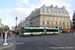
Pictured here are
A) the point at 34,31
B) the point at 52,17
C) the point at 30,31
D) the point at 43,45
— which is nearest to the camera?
the point at 43,45

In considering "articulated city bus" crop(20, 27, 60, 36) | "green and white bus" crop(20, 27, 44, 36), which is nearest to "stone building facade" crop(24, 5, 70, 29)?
"articulated city bus" crop(20, 27, 60, 36)

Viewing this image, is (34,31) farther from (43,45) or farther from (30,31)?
(43,45)

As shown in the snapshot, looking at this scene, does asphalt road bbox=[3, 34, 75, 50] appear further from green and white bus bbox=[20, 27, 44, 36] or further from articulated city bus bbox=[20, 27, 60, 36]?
articulated city bus bbox=[20, 27, 60, 36]

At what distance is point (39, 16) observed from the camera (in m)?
59.6

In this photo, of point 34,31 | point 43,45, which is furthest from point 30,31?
point 43,45

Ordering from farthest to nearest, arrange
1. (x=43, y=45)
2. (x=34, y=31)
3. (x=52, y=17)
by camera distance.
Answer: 1. (x=52, y=17)
2. (x=34, y=31)
3. (x=43, y=45)

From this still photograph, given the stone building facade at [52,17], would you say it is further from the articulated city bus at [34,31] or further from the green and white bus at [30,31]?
the green and white bus at [30,31]

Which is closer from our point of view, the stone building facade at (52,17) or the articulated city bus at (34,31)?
the articulated city bus at (34,31)

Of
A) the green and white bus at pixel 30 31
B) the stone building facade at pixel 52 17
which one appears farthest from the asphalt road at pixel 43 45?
the stone building facade at pixel 52 17

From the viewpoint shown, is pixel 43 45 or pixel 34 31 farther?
pixel 34 31

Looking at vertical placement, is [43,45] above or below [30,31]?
below

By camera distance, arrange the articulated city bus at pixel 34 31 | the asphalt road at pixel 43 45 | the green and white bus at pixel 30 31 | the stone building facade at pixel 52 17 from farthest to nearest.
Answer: the stone building facade at pixel 52 17, the articulated city bus at pixel 34 31, the green and white bus at pixel 30 31, the asphalt road at pixel 43 45

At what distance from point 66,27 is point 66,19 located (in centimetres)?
532

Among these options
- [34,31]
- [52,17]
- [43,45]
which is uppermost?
[52,17]
